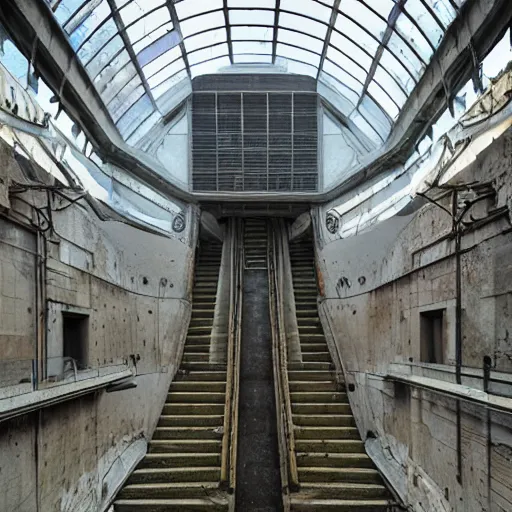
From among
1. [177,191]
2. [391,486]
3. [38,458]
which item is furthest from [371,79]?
[38,458]

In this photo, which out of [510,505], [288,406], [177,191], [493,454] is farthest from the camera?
[177,191]

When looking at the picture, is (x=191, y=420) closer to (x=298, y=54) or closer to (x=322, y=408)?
(x=322, y=408)

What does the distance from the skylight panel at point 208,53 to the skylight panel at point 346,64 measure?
89.8 inches

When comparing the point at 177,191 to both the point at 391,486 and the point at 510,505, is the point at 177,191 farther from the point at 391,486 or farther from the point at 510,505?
the point at 510,505

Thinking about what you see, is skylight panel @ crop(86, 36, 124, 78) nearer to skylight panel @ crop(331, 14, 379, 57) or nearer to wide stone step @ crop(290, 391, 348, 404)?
skylight panel @ crop(331, 14, 379, 57)

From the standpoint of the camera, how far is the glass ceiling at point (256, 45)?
24.3ft

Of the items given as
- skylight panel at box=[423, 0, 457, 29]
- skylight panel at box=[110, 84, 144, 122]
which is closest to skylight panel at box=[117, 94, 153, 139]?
skylight panel at box=[110, 84, 144, 122]

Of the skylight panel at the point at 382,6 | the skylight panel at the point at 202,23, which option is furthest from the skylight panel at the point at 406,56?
the skylight panel at the point at 202,23

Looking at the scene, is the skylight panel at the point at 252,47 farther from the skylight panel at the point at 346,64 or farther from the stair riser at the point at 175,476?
the stair riser at the point at 175,476

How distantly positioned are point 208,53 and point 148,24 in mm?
2283

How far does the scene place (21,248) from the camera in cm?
398

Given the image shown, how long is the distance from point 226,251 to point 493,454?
9.17 meters

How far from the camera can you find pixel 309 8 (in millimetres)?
9219

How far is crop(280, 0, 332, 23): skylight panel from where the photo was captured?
9.07m
